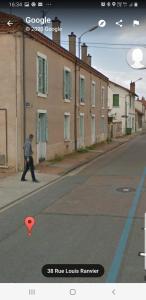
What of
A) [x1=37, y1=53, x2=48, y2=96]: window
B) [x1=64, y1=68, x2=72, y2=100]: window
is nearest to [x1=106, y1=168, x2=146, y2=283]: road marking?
[x1=37, y1=53, x2=48, y2=96]: window

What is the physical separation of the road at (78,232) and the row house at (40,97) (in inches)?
157

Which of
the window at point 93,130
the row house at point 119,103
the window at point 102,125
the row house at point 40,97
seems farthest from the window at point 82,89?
the row house at point 119,103

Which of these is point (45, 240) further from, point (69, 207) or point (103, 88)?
point (103, 88)

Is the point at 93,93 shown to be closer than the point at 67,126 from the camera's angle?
No

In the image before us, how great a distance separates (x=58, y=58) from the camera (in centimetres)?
2153

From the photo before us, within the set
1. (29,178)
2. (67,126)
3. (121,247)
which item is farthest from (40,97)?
(121,247)

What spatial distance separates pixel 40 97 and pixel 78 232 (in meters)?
12.3

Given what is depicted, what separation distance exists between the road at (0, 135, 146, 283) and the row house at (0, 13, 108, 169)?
13.1 ft

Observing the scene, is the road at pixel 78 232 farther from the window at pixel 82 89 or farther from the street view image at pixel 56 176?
the window at pixel 82 89

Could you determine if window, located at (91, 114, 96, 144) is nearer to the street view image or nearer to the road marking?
the street view image

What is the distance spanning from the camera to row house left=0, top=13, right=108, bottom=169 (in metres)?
16.0

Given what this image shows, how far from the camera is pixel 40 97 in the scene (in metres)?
18.5

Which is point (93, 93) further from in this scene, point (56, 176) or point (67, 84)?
point (56, 176)

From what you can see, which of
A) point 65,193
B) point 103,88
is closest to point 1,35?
point 65,193
